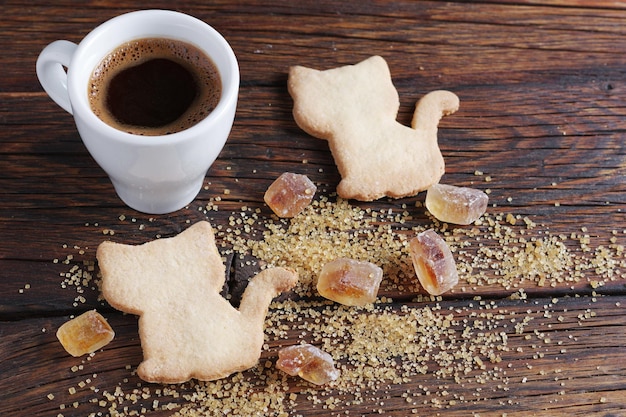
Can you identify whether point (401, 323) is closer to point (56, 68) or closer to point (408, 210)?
point (408, 210)

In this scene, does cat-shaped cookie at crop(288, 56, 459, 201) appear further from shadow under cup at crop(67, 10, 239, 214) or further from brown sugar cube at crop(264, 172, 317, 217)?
shadow under cup at crop(67, 10, 239, 214)

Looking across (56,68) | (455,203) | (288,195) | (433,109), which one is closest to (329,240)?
(288,195)

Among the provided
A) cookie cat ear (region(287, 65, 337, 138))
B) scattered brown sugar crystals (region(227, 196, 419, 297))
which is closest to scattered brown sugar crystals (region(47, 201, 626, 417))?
scattered brown sugar crystals (region(227, 196, 419, 297))

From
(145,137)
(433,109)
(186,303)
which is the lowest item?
(186,303)

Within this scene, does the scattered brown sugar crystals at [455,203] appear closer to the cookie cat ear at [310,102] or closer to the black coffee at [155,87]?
the cookie cat ear at [310,102]

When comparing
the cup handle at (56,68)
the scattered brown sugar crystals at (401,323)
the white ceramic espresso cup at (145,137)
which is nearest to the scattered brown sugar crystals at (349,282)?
the scattered brown sugar crystals at (401,323)

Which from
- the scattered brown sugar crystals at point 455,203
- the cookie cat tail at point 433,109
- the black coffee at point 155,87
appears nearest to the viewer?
the black coffee at point 155,87
